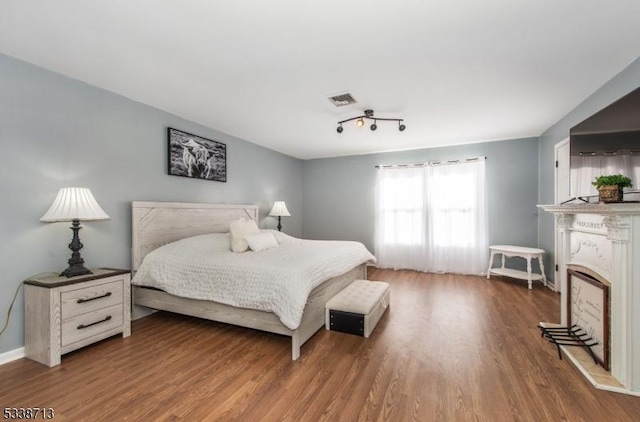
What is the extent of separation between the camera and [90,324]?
88.8 inches

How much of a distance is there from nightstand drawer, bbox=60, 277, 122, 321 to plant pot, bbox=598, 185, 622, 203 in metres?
3.99

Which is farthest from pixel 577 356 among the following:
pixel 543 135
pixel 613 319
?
pixel 543 135

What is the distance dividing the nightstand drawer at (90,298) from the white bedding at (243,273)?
1.18 feet

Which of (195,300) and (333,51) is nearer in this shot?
(333,51)

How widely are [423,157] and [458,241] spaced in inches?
66.8

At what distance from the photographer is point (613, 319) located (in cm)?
187

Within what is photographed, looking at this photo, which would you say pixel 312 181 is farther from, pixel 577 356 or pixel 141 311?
pixel 577 356

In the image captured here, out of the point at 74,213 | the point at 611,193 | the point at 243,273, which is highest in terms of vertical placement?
the point at 611,193

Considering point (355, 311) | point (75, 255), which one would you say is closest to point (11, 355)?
point (75, 255)

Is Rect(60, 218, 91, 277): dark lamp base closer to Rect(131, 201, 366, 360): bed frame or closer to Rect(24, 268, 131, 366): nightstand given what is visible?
Rect(24, 268, 131, 366): nightstand

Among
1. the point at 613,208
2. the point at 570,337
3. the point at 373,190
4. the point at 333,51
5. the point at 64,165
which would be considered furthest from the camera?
the point at 373,190

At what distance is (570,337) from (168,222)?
420 centimetres

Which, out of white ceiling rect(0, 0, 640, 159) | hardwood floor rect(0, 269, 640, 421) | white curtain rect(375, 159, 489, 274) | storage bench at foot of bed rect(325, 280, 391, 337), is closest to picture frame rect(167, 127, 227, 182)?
white ceiling rect(0, 0, 640, 159)

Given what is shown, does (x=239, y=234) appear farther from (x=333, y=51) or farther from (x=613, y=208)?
(x=613, y=208)
